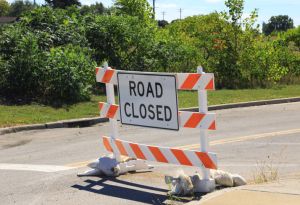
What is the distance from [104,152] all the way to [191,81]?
11.5 feet

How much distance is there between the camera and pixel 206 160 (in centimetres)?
712

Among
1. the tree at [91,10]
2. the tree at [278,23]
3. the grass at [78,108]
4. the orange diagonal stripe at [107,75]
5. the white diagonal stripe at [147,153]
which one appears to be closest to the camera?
the white diagonal stripe at [147,153]

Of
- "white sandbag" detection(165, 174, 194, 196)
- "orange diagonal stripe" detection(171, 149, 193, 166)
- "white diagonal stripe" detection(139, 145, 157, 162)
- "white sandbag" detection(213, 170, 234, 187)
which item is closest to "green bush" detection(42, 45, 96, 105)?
"white diagonal stripe" detection(139, 145, 157, 162)

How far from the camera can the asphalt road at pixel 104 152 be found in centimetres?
736

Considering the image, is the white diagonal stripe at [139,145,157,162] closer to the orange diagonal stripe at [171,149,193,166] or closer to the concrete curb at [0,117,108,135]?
the orange diagonal stripe at [171,149,193,166]

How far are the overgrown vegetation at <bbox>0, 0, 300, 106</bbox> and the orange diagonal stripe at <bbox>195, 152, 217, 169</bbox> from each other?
9486 mm

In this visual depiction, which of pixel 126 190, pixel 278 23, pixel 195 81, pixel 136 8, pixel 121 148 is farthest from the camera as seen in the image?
pixel 278 23

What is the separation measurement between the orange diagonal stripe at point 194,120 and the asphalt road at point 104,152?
92 cm

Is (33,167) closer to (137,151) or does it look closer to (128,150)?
(128,150)

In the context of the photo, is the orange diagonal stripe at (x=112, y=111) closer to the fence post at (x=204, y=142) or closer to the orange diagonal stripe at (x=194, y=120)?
the orange diagonal stripe at (x=194, y=120)

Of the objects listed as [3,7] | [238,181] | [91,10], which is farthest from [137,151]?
[3,7]

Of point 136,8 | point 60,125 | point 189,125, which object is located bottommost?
point 60,125

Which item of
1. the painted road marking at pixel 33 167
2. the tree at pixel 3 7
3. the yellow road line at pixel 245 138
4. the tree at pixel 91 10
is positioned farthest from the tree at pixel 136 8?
Result: the tree at pixel 3 7

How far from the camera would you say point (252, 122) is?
14.1 meters
